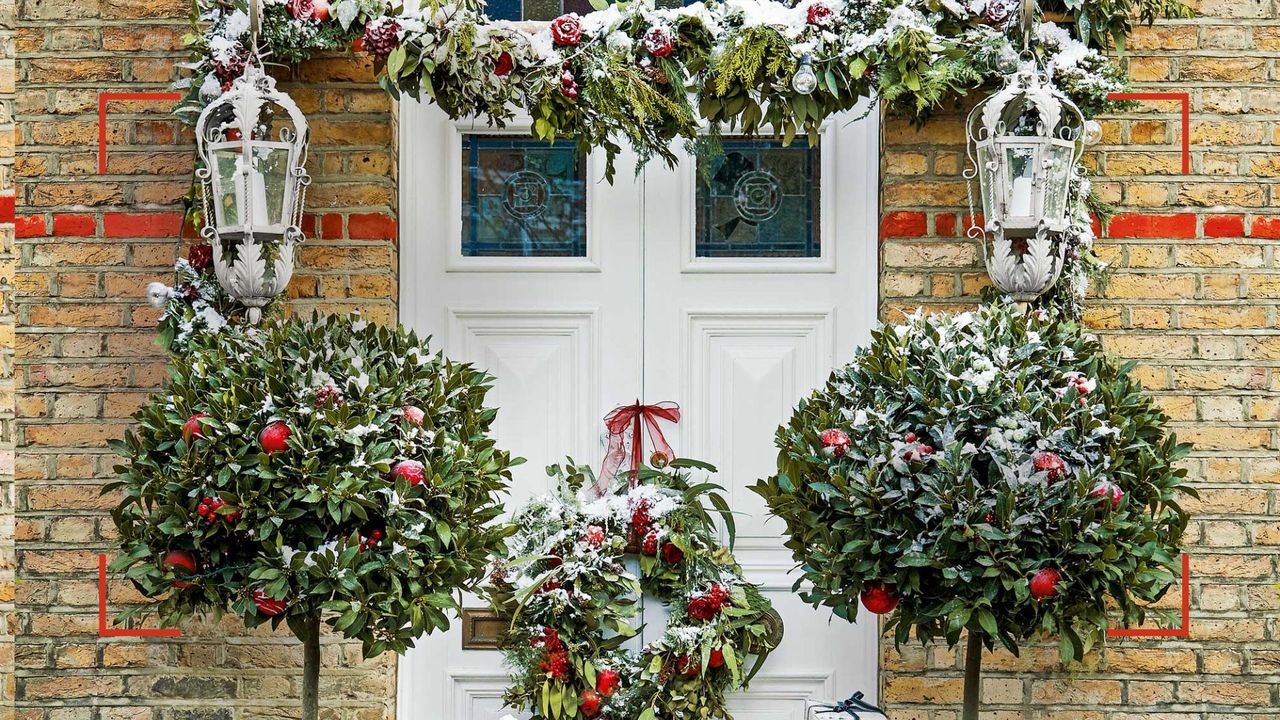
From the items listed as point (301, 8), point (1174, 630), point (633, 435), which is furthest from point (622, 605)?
point (301, 8)

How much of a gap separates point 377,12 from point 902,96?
1398 millimetres

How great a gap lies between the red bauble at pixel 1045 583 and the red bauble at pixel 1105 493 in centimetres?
19

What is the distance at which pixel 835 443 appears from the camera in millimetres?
2762

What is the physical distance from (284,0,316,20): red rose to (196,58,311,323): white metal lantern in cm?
16

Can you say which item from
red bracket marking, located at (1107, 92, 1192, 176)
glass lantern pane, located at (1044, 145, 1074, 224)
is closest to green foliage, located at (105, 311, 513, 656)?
glass lantern pane, located at (1044, 145, 1074, 224)

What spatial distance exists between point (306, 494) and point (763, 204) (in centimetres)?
159

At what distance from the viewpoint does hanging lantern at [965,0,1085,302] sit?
2.97m

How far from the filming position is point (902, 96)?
3.23m

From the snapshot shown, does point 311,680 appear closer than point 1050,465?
No

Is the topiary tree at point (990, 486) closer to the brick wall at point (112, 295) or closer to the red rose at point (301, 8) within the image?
the brick wall at point (112, 295)

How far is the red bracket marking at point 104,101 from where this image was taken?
338 centimetres

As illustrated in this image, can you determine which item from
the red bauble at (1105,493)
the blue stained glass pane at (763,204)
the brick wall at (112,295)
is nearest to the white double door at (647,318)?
the blue stained glass pane at (763,204)

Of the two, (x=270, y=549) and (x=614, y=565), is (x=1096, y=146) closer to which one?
(x=614, y=565)

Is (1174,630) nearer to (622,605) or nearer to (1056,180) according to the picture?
(1056,180)
